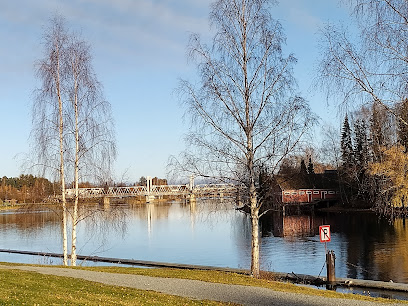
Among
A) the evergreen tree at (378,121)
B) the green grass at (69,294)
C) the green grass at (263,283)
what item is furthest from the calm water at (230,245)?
the evergreen tree at (378,121)

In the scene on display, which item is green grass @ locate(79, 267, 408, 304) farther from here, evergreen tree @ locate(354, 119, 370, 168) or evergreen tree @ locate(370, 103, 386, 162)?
evergreen tree @ locate(370, 103, 386, 162)

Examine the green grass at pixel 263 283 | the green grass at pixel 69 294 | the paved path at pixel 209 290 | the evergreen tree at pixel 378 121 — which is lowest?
the green grass at pixel 263 283

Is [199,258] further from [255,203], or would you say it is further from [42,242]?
[42,242]

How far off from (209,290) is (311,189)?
74.1 metres

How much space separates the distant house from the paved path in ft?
219

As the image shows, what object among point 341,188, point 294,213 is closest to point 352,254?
point 294,213

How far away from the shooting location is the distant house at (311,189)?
83.3 metres

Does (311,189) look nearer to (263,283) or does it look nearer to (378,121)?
(263,283)

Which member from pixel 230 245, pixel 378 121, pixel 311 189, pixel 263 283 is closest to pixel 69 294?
pixel 263 283

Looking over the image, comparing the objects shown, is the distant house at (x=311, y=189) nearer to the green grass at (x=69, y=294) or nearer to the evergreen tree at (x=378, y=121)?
the evergreen tree at (x=378, y=121)

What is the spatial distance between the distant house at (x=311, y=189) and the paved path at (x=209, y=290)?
219ft

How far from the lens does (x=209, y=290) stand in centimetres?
1440

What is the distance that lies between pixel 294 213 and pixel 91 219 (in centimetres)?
5984

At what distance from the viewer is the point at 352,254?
100 feet
